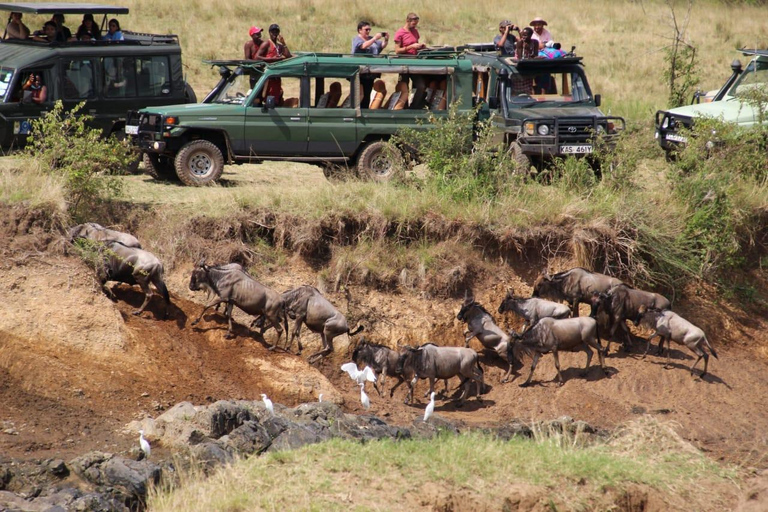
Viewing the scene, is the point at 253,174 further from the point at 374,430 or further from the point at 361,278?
the point at 374,430

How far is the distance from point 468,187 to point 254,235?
349 centimetres

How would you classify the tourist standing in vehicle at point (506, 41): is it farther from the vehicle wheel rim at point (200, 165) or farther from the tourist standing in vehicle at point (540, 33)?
the vehicle wheel rim at point (200, 165)

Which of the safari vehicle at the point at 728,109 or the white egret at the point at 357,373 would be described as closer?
the white egret at the point at 357,373

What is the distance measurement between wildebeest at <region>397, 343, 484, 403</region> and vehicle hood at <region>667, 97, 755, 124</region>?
763cm

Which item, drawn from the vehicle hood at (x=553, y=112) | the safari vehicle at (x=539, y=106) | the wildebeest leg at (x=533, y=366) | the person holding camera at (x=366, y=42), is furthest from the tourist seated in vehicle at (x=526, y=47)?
the wildebeest leg at (x=533, y=366)

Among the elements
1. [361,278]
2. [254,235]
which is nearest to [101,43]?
[254,235]

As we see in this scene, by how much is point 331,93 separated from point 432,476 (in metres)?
9.23

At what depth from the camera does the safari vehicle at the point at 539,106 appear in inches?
659

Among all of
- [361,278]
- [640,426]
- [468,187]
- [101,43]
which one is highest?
→ [101,43]

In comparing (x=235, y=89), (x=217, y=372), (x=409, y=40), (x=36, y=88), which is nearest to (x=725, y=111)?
(x=409, y=40)

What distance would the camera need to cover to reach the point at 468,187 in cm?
1545

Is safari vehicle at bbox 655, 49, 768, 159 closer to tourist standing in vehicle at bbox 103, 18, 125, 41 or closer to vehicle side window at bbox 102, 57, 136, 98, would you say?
vehicle side window at bbox 102, 57, 136, 98

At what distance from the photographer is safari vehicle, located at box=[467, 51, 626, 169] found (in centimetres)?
1673

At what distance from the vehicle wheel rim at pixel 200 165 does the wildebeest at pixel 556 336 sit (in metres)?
6.36
